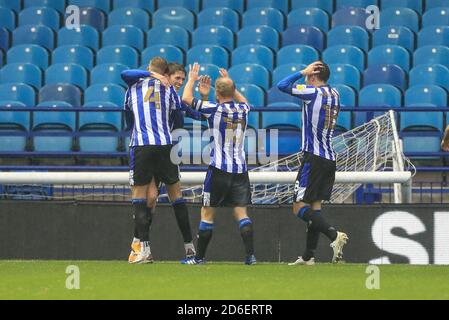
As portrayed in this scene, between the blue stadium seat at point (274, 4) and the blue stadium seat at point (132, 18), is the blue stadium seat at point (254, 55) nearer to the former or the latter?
the blue stadium seat at point (274, 4)

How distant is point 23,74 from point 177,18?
2791mm

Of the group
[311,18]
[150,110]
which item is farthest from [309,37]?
[150,110]

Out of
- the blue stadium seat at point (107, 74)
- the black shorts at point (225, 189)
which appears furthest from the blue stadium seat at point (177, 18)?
the black shorts at point (225, 189)

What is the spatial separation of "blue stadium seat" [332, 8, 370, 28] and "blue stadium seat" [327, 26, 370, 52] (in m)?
0.34

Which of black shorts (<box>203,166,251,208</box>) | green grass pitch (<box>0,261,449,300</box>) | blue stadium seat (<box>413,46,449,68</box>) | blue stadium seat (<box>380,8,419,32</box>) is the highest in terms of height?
blue stadium seat (<box>380,8,419,32</box>)

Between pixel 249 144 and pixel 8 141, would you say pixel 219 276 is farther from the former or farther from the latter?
pixel 8 141

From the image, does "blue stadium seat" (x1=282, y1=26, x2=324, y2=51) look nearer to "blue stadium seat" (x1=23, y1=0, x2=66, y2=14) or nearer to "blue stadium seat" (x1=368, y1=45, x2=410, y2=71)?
"blue stadium seat" (x1=368, y1=45, x2=410, y2=71)

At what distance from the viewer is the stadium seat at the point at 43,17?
64.3 feet

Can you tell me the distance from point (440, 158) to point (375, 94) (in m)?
1.72

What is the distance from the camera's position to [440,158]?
15.8 meters

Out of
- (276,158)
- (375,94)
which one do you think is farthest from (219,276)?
(375,94)

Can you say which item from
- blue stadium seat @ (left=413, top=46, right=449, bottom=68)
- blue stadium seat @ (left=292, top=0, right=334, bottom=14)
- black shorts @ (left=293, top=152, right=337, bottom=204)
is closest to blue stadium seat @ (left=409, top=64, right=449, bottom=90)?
blue stadium seat @ (left=413, top=46, right=449, bottom=68)

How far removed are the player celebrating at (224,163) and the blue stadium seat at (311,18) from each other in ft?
25.5

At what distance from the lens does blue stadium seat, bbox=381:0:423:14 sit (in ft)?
63.1
